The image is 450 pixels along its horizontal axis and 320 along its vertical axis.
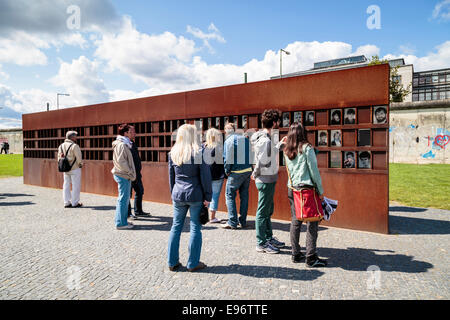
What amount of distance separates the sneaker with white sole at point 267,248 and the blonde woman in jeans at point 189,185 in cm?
107

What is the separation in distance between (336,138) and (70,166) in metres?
6.35

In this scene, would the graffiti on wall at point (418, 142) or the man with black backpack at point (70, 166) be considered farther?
the graffiti on wall at point (418, 142)

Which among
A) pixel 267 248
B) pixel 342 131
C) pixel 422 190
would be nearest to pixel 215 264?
pixel 267 248

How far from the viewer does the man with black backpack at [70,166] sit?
7.43 metres

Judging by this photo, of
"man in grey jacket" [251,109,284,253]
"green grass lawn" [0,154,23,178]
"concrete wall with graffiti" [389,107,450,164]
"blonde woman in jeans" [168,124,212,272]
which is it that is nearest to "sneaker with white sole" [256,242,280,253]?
"man in grey jacket" [251,109,284,253]

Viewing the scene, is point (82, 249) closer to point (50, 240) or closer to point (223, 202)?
point (50, 240)

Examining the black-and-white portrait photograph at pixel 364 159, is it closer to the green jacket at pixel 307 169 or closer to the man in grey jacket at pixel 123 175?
the green jacket at pixel 307 169

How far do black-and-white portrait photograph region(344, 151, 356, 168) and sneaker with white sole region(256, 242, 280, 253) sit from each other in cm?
230

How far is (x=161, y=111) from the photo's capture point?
8.11 m

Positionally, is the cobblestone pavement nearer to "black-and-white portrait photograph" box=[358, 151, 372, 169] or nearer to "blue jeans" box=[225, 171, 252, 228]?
"blue jeans" box=[225, 171, 252, 228]

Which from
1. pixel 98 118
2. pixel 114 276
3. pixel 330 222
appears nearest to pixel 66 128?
pixel 98 118

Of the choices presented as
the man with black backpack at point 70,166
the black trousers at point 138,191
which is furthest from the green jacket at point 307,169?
the man with black backpack at point 70,166

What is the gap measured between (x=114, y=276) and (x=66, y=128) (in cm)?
891

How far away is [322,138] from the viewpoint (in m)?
5.71
